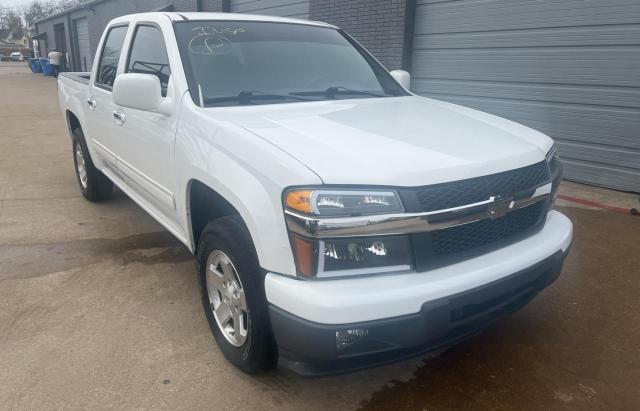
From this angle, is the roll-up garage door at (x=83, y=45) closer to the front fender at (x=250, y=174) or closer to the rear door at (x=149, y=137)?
the rear door at (x=149, y=137)

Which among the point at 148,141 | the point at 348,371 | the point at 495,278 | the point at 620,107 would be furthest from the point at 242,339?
the point at 620,107

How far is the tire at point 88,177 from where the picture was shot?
508 centimetres

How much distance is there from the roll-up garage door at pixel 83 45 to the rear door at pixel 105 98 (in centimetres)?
2219

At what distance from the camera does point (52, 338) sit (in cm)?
286

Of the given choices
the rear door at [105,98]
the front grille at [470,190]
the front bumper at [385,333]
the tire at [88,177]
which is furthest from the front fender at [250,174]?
the tire at [88,177]

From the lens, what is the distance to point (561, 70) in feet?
19.5

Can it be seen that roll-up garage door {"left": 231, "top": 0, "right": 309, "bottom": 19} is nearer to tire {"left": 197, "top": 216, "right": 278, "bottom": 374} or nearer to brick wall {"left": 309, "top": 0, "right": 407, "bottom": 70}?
brick wall {"left": 309, "top": 0, "right": 407, "bottom": 70}

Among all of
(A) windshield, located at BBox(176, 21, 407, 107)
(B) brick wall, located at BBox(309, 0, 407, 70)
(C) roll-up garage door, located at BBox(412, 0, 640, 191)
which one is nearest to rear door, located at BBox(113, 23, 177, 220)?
(A) windshield, located at BBox(176, 21, 407, 107)

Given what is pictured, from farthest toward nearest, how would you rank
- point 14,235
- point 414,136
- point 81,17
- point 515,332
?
point 81,17, point 14,235, point 515,332, point 414,136

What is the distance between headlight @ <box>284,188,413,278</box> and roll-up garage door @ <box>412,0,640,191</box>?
15.5 ft

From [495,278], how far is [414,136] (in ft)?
2.43

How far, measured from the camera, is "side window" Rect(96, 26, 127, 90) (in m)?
4.11

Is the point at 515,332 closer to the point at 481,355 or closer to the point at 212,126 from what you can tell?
the point at 481,355

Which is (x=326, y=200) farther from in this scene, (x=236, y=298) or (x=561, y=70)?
(x=561, y=70)
